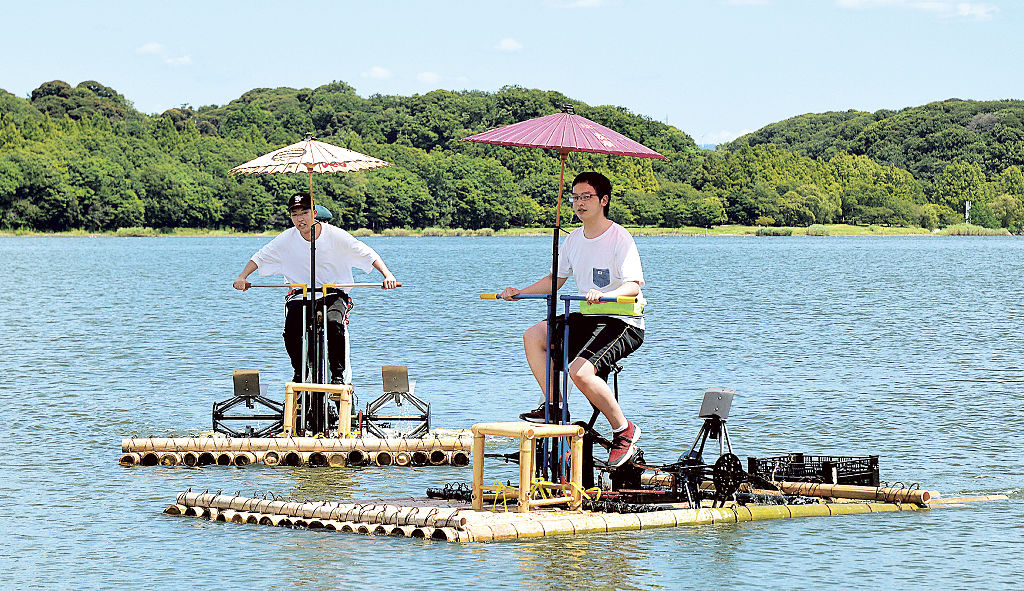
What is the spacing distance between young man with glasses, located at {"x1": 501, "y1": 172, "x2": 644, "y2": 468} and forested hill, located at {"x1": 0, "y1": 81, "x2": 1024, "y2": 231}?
414 ft

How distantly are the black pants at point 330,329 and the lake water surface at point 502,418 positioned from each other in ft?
3.63

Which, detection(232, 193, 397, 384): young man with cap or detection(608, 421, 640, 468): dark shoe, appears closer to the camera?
detection(608, 421, 640, 468): dark shoe

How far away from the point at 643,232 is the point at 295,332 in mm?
167862

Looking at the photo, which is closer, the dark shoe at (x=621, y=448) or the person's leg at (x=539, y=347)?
the person's leg at (x=539, y=347)

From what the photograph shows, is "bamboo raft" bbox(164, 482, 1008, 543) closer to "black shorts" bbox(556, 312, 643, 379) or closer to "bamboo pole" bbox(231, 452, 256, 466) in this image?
"black shorts" bbox(556, 312, 643, 379)

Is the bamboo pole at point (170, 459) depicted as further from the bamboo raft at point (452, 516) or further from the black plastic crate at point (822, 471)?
the black plastic crate at point (822, 471)

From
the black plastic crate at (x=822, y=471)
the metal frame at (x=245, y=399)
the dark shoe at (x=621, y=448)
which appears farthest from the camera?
the metal frame at (x=245, y=399)

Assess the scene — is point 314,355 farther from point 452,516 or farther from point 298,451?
point 452,516

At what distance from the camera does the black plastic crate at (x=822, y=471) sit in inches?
453

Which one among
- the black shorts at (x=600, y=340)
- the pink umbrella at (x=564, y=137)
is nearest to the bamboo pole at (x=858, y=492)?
the black shorts at (x=600, y=340)

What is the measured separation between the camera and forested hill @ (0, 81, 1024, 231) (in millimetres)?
145875

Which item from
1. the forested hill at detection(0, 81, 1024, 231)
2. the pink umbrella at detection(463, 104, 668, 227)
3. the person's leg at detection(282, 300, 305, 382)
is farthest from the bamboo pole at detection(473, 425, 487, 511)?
the forested hill at detection(0, 81, 1024, 231)

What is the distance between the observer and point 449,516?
32.0ft

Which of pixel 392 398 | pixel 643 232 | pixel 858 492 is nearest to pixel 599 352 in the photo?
pixel 858 492
